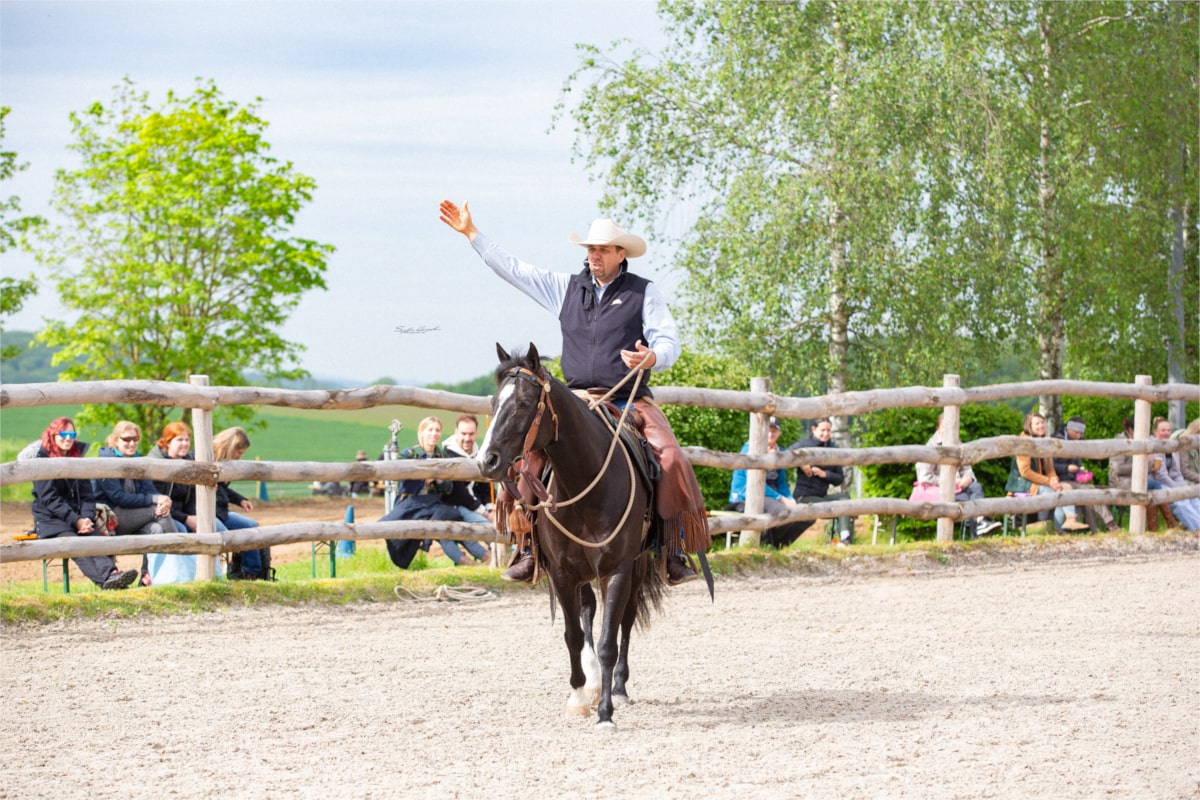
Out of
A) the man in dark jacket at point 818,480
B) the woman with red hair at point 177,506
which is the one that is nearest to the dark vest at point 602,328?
the woman with red hair at point 177,506

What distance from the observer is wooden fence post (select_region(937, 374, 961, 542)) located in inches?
476

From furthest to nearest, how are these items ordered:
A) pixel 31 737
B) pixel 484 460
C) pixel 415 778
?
1. pixel 31 737
2. pixel 484 460
3. pixel 415 778

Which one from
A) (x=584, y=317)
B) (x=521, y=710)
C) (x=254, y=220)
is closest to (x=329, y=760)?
(x=521, y=710)

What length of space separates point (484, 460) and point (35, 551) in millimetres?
4213

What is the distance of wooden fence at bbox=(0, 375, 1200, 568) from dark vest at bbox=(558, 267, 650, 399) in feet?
10.7

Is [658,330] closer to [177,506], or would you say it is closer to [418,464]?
[418,464]

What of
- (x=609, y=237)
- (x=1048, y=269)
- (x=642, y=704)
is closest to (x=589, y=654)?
(x=642, y=704)

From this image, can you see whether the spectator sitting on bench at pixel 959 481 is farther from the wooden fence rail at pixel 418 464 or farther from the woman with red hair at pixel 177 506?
the woman with red hair at pixel 177 506

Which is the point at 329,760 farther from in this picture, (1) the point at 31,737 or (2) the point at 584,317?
(2) the point at 584,317

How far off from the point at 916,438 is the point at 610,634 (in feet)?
28.9

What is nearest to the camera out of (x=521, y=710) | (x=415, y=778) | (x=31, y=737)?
(x=415, y=778)

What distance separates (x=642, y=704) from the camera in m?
6.16

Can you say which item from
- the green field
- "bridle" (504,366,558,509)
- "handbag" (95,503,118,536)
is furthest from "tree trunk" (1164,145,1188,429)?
the green field

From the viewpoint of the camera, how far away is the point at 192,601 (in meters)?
8.66
